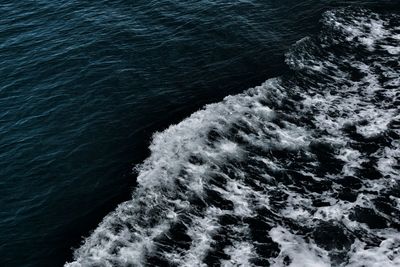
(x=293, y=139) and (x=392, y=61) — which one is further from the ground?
(x=392, y=61)

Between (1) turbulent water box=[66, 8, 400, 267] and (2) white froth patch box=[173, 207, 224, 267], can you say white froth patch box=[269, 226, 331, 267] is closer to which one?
(1) turbulent water box=[66, 8, 400, 267]

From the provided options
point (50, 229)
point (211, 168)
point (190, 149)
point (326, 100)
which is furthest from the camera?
point (326, 100)

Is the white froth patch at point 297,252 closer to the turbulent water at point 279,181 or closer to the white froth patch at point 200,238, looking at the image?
the turbulent water at point 279,181

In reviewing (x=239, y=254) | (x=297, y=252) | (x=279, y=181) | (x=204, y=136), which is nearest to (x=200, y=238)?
(x=239, y=254)

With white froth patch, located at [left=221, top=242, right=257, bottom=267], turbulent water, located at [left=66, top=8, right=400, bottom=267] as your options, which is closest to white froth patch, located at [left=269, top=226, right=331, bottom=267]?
turbulent water, located at [left=66, top=8, right=400, bottom=267]

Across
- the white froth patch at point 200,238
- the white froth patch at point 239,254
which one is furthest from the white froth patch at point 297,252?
the white froth patch at point 200,238

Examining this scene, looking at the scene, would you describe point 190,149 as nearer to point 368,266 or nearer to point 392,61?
point 368,266

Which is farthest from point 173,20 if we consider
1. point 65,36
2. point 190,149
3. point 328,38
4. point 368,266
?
point 368,266
